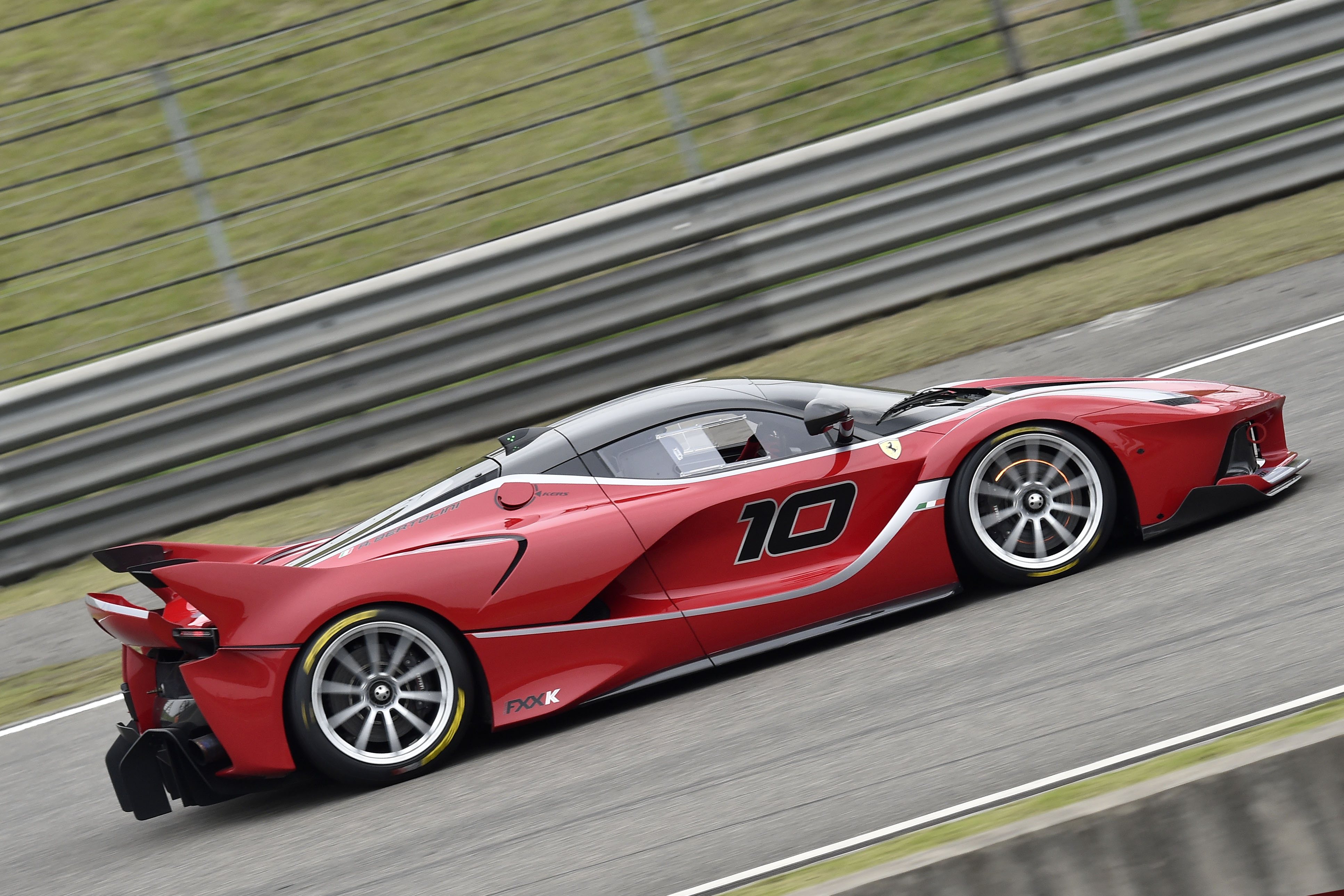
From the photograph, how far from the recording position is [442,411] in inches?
372

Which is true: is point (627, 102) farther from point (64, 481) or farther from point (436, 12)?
point (64, 481)

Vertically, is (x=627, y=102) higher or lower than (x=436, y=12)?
lower

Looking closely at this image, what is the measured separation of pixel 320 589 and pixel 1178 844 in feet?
10.6

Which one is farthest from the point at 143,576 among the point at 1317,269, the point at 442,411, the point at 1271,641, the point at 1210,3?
the point at 1210,3

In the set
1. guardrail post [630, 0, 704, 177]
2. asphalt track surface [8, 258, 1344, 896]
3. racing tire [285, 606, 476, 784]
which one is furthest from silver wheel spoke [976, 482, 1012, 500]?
guardrail post [630, 0, 704, 177]

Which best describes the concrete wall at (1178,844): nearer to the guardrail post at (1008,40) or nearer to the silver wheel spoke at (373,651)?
the silver wheel spoke at (373,651)

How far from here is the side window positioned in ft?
17.8

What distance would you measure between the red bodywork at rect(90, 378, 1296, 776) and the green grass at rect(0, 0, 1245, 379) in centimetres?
578

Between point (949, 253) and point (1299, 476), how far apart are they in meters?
4.20

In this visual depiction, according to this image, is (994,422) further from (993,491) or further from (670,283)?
(670,283)

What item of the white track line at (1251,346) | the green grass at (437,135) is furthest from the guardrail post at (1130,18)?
the white track line at (1251,346)

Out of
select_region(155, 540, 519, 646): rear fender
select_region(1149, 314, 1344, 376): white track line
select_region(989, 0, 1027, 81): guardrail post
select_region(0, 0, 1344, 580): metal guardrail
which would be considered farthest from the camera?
select_region(989, 0, 1027, 81): guardrail post

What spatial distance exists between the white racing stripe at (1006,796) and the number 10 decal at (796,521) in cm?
162

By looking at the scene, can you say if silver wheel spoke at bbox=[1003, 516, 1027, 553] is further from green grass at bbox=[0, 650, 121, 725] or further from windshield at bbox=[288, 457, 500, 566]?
green grass at bbox=[0, 650, 121, 725]
